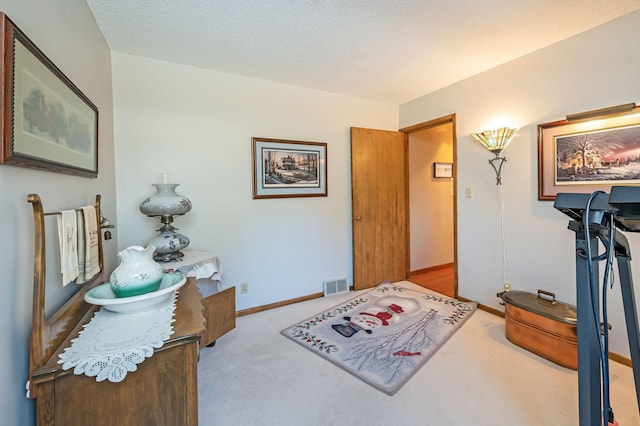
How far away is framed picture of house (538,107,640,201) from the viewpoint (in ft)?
6.65

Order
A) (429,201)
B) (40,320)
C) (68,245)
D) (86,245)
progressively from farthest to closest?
(429,201)
(86,245)
(68,245)
(40,320)

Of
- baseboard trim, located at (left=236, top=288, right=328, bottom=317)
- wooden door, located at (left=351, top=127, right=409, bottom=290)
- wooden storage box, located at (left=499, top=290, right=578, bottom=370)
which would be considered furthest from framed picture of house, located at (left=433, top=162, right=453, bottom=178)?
baseboard trim, located at (left=236, top=288, right=328, bottom=317)

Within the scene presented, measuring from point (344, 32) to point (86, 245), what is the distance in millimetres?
2103

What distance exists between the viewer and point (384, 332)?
256 cm

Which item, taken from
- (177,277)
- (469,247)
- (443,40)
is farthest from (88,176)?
(469,247)

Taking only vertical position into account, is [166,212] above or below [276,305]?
above

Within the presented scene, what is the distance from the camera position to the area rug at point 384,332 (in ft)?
6.75

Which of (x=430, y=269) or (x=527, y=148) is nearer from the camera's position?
(x=527, y=148)

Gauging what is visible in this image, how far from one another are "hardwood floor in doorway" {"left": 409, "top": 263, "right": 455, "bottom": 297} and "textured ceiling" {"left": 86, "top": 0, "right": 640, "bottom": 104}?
2501 mm

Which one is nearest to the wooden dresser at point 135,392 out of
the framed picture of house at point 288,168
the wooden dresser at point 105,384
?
the wooden dresser at point 105,384

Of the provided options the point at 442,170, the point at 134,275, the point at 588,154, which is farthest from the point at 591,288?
the point at 442,170

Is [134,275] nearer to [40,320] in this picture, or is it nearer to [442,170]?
[40,320]

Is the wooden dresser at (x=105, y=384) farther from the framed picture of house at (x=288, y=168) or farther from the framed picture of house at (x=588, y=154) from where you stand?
the framed picture of house at (x=588, y=154)

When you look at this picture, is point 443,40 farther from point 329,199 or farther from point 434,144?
point 434,144
